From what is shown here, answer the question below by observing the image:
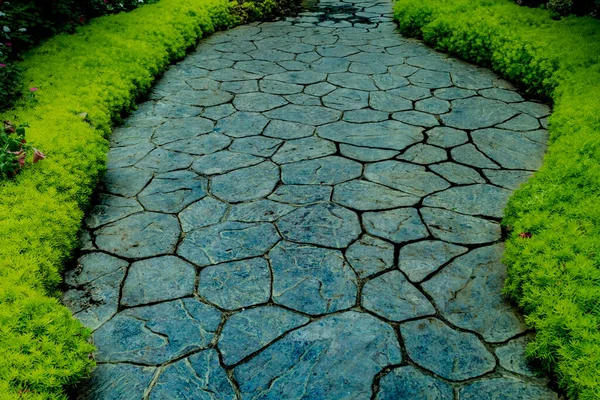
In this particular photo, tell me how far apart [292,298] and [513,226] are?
67.5 inches

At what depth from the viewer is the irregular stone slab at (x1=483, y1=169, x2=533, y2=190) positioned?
4.48 metres

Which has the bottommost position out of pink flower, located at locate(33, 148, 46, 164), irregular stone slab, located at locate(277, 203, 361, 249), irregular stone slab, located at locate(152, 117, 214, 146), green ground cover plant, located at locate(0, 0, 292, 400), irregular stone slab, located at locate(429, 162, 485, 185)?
irregular stone slab, located at locate(152, 117, 214, 146)

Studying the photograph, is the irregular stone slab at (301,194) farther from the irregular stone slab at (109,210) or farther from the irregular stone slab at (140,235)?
the irregular stone slab at (109,210)

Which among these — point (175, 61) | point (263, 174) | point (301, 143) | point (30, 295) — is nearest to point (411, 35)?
point (175, 61)

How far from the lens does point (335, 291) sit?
10.9 feet

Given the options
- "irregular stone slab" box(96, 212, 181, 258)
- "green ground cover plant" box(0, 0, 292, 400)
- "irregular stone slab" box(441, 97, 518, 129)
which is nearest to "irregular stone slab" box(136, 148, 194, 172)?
"green ground cover plant" box(0, 0, 292, 400)

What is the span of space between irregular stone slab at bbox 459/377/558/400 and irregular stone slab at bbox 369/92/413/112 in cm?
397

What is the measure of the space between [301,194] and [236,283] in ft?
4.15

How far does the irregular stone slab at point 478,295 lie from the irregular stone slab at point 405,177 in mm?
941

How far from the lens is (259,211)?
13.7 feet

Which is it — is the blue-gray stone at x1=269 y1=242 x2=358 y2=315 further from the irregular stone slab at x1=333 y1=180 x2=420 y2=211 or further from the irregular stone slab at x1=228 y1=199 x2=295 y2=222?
the irregular stone slab at x1=333 y1=180 x2=420 y2=211

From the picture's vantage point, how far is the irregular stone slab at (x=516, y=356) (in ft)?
8.96

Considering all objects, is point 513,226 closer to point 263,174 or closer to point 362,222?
A: point 362,222

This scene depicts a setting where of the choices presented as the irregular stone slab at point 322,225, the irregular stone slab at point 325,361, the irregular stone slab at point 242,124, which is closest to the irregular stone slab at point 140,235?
the irregular stone slab at point 322,225
